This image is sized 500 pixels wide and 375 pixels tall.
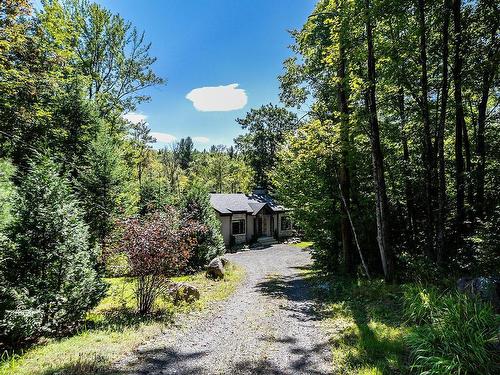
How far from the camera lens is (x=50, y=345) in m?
5.73

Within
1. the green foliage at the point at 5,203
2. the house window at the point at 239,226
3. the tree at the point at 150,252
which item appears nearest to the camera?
the green foliage at the point at 5,203

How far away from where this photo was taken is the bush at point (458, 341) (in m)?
3.70

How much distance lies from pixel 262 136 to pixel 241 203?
14650mm

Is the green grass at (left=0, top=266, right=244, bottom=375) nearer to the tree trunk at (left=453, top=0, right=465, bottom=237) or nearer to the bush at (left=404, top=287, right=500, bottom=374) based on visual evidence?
the bush at (left=404, top=287, right=500, bottom=374)

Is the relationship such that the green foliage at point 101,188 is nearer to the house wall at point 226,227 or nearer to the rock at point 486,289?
the rock at point 486,289

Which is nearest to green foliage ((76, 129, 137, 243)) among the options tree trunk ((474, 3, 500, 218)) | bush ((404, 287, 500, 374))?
bush ((404, 287, 500, 374))

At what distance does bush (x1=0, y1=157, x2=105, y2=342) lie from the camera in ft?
18.8

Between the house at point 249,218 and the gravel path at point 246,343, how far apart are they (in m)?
16.8

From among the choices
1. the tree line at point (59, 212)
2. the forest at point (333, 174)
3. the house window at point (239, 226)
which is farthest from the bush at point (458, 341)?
the house window at point (239, 226)

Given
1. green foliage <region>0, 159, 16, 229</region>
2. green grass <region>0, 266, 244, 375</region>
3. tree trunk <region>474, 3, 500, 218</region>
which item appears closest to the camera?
green grass <region>0, 266, 244, 375</region>

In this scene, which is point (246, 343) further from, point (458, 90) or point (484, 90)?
point (484, 90)

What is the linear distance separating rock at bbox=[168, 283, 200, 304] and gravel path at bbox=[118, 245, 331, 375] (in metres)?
1.08

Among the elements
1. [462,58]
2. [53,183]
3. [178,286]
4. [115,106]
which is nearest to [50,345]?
[53,183]

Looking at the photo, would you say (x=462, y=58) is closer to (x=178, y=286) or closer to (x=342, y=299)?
(x=342, y=299)
